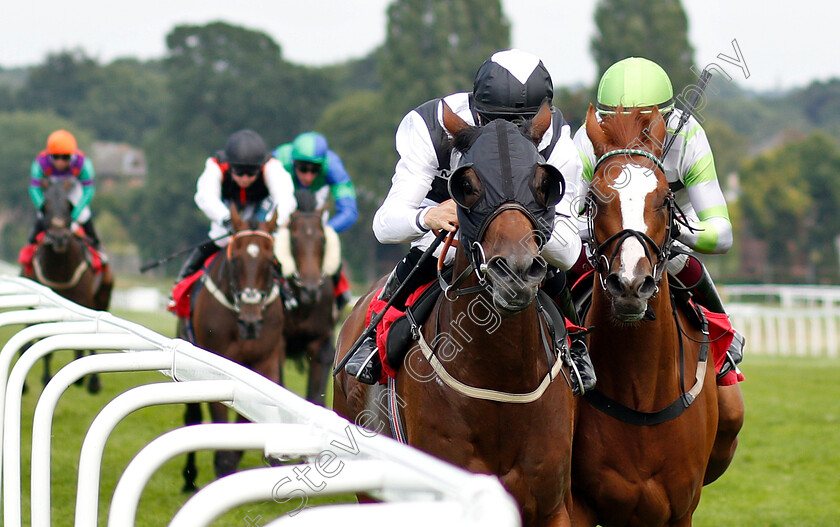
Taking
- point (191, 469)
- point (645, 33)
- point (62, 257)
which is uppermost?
point (645, 33)

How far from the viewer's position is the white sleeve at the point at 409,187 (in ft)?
11.2

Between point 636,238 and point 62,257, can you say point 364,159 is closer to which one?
point 62,257

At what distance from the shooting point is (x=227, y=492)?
154 cm

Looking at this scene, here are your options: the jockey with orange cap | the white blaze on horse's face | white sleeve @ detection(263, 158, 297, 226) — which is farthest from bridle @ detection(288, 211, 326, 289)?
the white blaze on horse's face

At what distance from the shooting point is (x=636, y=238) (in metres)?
3.31

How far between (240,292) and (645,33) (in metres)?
39.2

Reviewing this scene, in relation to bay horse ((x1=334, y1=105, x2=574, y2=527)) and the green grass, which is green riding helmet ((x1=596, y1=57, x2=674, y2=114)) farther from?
the green grass

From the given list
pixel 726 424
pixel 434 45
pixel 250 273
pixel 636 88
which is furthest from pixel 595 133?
pixel 434 45

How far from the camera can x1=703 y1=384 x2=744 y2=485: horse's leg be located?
4375 millimetres

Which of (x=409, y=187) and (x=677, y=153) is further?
(x=677, y=153)

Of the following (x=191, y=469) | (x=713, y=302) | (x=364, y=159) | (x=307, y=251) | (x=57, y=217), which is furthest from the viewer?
(x=364, y=159)

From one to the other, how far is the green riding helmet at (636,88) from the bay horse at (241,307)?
126 inches

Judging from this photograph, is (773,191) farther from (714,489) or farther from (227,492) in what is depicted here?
(227,492)

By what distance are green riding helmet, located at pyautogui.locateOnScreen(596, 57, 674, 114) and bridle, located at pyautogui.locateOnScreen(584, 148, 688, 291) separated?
380 millimetres
